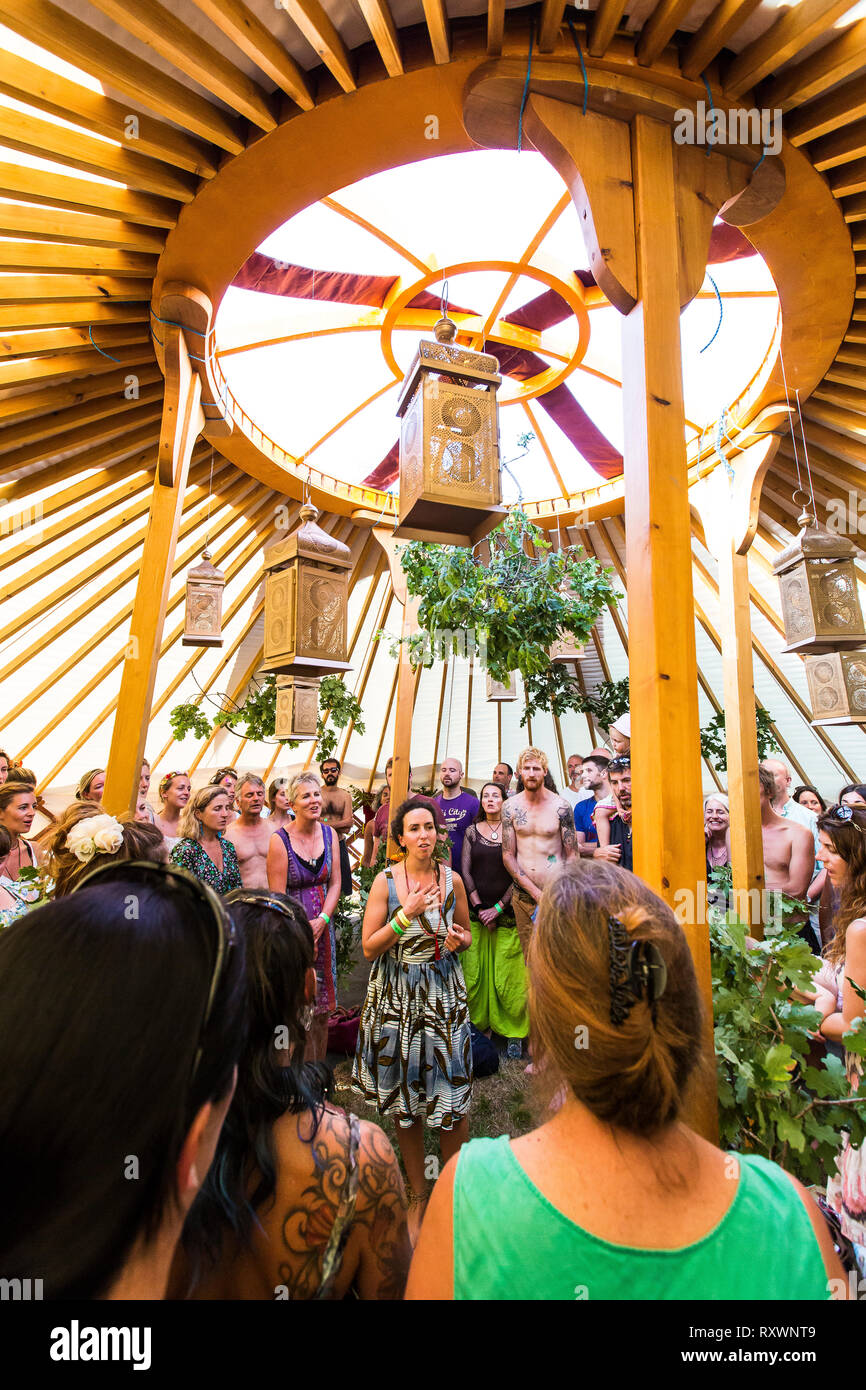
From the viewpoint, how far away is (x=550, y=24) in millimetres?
2227

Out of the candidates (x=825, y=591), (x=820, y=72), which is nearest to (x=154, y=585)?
(x=820, y=72)

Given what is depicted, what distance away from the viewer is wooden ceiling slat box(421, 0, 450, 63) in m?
2.12

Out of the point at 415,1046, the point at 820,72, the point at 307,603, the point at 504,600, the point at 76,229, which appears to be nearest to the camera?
the point at 820,72

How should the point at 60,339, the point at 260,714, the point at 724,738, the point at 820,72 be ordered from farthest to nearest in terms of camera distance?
1. the point at 260,714
2. the point at 724,738
3. the point at 60,339
4. the point at 820,72

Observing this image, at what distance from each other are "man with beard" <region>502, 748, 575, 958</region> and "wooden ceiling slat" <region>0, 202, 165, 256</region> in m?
3.26

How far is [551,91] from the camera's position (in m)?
2.33

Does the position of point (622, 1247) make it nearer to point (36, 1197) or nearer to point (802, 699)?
point (36, 1197)

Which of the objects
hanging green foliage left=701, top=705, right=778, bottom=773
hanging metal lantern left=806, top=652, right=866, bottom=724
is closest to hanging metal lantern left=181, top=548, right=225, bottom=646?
hanging metal lantern left=806, top=652, right=866, bottom=724

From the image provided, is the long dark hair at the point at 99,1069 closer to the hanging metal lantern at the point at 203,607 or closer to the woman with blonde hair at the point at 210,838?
the woman with blonde hair at the point at 210,838

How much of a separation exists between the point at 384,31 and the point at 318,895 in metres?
3.61

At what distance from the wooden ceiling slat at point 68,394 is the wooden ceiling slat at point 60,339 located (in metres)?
0.23

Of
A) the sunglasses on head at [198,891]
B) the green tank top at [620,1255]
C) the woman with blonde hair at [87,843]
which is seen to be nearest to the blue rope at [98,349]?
the woman with blonde hair at [87,843]

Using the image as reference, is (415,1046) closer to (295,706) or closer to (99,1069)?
(295,706)
